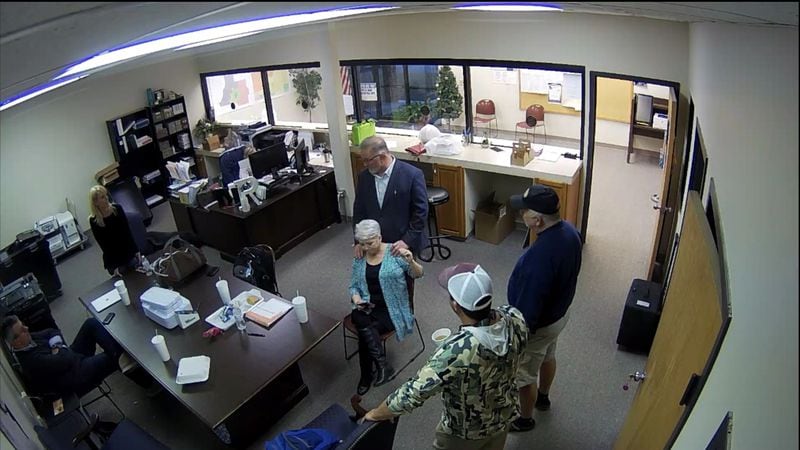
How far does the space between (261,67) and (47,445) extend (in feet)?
19.2

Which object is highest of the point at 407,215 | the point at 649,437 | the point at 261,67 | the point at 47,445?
the point at 261,67

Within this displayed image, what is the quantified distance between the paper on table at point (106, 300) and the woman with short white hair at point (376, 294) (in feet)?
6.82

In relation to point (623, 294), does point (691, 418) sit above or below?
above

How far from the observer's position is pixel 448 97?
705 cm

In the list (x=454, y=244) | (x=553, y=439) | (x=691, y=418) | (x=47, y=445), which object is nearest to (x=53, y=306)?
(x=47, y=445)

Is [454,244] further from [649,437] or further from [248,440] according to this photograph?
[649,437]

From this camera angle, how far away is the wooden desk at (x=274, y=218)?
6.23 meters

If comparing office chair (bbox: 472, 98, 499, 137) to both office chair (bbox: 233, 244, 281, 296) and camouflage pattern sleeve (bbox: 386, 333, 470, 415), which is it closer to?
office chair (bbox: 233, 244, 281, 296)

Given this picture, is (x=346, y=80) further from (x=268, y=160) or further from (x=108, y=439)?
(x=108, y=439)

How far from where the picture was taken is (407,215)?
15.6ft

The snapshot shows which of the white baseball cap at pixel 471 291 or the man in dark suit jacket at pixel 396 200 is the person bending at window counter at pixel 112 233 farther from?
the white baseball cap at pixel 471 291

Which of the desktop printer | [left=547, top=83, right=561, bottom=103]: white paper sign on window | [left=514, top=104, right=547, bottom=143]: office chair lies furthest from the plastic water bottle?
[left=547, top=83, right=561, bottom=103]: white paper sign on window

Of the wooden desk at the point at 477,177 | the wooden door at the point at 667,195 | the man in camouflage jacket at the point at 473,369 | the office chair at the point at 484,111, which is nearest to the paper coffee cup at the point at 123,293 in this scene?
the man in camouflage jacket at the point at 473,369

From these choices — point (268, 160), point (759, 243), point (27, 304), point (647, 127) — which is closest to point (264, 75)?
point (268, 160)
